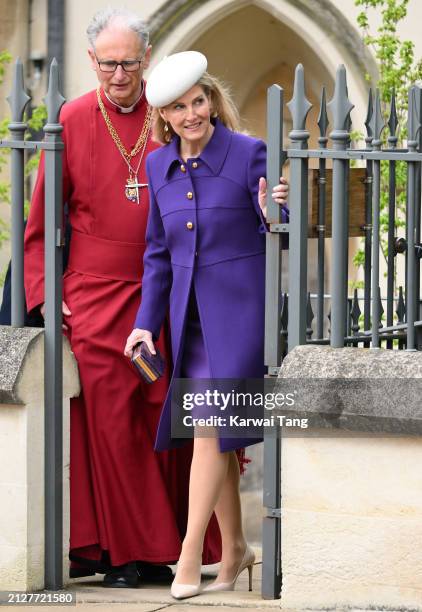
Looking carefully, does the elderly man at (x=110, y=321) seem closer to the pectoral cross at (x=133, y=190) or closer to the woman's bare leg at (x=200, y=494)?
the pectoral cross at (x=133, y=190)

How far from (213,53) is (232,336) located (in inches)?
423

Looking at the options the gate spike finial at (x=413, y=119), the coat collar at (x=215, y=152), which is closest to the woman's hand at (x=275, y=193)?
the coat collar at (x=215, y=152)

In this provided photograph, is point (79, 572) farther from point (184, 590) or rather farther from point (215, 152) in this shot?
point (215, 152)

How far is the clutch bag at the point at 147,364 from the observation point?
516 cm

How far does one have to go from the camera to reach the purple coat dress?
5.06 metres

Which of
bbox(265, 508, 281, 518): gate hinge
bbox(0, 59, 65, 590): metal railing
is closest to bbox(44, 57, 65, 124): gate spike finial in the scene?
bbox(0, 59, 65, 590): metal railing

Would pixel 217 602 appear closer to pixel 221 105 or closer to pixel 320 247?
pixel 320 247

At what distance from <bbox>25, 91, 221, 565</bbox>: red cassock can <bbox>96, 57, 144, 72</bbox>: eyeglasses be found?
0.21 m

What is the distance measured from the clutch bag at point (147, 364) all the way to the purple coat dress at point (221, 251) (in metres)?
0.08

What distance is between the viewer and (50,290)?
522cm

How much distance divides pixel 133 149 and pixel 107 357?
2.37ft

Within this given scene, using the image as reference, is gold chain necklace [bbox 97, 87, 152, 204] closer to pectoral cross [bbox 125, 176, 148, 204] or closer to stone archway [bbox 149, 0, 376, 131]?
pectoral cross [bbox 125, 176, 148, 204]

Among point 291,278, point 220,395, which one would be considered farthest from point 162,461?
point 291,278

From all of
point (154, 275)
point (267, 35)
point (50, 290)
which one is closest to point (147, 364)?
point (154, 275)
